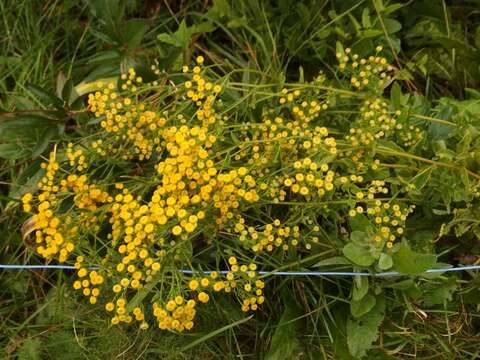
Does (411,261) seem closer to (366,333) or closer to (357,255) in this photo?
(357,255)

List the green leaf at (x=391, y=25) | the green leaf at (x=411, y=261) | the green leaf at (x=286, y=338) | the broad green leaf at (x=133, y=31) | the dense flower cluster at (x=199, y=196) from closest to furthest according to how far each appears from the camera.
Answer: the dense flower cluster at (x=199, y=196) < the green leaf at (x=411, y=261) < the green leaf at (x=286, y=338) < the broad green leaf at (x=133, y=31) < the green leaf at (x=391, y=25)

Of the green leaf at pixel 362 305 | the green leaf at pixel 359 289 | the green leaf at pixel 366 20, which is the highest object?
the green leaf at pixel 366 20

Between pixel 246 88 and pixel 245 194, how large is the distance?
2.26 feet

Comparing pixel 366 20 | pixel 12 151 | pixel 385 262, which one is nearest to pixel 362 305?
pixel 385 262

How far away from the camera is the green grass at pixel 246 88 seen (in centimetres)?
223

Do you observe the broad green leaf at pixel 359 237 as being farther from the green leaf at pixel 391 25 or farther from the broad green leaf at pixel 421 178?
the green leaf at pixel 391 25

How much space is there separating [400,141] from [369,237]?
1.56 ft

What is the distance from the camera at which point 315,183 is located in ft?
5.34

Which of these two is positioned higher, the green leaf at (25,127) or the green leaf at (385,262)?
the green leaf at (25,127)

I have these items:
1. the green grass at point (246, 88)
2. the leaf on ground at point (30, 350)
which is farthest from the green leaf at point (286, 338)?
the leaf on ground at point (30, 350)

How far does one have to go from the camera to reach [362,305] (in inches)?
76.6

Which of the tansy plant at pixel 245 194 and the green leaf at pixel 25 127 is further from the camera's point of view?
the green leaf at pixel 25 127

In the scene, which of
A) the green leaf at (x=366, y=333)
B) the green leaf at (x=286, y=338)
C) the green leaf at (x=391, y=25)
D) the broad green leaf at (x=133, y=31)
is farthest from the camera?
the green leaf at (x=391, y=25)

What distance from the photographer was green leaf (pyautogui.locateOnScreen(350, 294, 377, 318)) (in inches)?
76.1
